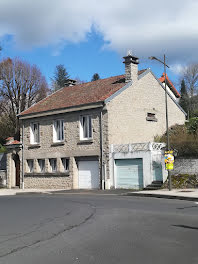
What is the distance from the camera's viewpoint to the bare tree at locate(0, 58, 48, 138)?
44781 mm

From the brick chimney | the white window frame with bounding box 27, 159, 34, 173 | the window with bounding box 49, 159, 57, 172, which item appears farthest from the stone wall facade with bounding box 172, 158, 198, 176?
the white window frame with bounding box 27, 159, 34, 173

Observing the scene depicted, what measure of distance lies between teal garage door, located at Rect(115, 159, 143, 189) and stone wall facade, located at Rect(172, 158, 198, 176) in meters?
2.28

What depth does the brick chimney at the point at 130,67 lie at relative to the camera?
84.1 feet

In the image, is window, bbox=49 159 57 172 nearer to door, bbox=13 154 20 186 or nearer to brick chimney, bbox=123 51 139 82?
door, bbox=13 154 20 186

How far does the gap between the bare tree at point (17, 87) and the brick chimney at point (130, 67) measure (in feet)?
73.3

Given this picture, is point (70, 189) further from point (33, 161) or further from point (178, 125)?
point (178, 125)

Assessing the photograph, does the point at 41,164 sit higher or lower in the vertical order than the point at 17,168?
higher

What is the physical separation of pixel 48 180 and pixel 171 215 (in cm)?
1732

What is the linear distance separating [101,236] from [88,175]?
1701cm

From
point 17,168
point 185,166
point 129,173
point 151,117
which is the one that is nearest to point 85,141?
point 129,173

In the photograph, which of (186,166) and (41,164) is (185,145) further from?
(41,164)

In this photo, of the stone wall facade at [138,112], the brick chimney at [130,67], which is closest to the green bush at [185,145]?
the stone wall facade at [138,112]

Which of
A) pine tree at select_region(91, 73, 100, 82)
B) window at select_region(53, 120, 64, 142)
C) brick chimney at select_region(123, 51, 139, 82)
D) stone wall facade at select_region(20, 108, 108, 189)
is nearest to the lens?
stone wall facade at select_region(20, 108, 108, 189)

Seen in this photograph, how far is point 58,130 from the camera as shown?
27.2 meters
